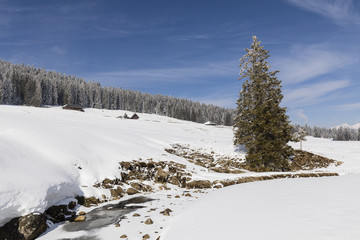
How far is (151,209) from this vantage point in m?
10.4

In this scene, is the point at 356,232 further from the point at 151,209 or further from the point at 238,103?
the point at 238,103

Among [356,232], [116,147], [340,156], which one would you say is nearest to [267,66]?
[340,156]

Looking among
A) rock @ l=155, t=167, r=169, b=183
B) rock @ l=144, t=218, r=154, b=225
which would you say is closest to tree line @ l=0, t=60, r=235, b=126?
rock @ l=155, t=167, r=169, b=183

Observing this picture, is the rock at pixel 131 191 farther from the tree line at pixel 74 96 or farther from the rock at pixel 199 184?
the tree line at pixel 74 96

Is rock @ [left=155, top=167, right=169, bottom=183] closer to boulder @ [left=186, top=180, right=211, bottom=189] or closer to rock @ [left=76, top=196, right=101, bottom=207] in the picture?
boulder @ [left=186, top=180, right=211, bottom=189]

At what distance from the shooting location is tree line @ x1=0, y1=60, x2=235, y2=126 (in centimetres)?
9228

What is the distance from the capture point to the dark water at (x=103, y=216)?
8609 mm

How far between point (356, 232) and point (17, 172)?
11.9m

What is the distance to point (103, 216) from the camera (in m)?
9.78

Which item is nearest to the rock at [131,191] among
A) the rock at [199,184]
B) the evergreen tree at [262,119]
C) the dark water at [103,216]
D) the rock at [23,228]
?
the dark water at [103,216]

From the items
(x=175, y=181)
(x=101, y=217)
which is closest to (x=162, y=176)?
(x=175, y=181)

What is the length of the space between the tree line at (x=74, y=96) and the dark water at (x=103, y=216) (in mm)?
93356

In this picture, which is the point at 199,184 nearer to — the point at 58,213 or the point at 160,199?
the point at 160,199

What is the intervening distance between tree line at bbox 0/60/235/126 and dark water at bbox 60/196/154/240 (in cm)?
9336
